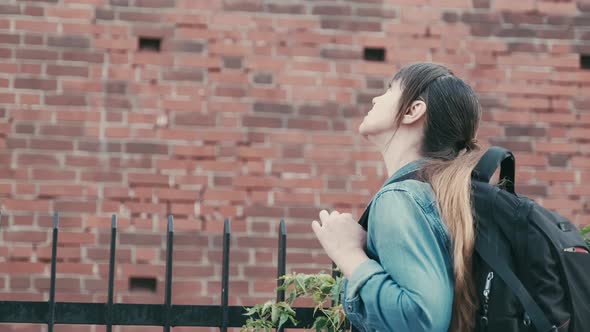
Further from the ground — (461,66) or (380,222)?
(461,66)

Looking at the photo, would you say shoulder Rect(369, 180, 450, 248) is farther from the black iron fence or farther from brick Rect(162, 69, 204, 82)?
brick Rect(162, 69, 204, 82)

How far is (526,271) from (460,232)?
0.49 feet

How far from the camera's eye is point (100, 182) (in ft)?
16.3

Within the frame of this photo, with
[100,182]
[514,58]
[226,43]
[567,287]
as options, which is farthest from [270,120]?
[567,287]

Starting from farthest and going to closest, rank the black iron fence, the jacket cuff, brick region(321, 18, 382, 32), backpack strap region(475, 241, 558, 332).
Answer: brick region(321, 18, 382, 32)
the black iron fence
the jacket cuff
backpack strap region(475, 241, 558, 332)

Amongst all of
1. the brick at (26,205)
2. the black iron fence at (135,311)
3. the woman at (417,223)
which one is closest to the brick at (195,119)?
the brick at (26,205)

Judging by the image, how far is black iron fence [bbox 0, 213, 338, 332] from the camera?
3279 millimetres

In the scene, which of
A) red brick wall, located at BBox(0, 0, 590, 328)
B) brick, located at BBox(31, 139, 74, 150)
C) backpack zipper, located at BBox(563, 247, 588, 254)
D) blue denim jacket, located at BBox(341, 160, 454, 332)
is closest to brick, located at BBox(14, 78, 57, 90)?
red brick wall, located at BBox(0, 0, 590, 328)

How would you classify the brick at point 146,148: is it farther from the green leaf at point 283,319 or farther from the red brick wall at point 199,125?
the green leaf at point 283,319

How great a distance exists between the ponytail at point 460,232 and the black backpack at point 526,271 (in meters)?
0.02

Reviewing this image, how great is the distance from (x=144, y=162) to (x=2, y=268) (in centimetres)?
87

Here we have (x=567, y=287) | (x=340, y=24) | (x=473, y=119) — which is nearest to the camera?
(x=567, y=287)

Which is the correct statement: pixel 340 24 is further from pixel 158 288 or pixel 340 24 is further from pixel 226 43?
pixel 158 288

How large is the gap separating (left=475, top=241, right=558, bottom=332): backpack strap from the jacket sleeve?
0.31 feet
